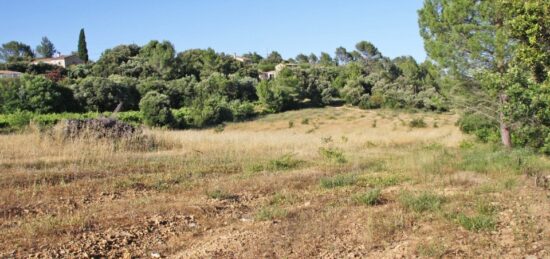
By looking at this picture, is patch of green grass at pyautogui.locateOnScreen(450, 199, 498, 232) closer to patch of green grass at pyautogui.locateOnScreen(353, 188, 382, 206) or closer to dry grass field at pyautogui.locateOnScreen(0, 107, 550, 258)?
dry grass field at pyautogui.locateOnScreen(0, 107, 550, 258)

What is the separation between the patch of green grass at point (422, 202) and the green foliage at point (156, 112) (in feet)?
110

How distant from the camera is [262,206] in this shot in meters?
6.86

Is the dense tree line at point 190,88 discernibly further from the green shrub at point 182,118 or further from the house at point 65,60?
the house at point 65,60

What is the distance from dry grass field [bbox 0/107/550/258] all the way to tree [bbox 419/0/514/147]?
388 cm

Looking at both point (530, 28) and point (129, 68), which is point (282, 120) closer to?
point (129, 68)

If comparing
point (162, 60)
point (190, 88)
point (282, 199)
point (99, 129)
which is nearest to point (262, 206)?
point (282, 199)

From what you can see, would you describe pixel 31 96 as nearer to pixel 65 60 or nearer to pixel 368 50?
pixel 65 60

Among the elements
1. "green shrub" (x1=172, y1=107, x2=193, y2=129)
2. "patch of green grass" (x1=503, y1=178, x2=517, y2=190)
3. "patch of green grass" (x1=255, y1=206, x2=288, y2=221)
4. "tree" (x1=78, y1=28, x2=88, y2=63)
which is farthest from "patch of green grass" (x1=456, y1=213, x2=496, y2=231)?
"tree" (x1=78, y1=28, x2=88, y2=63)

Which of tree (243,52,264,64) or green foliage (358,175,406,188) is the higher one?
tree (243,52,264,64)

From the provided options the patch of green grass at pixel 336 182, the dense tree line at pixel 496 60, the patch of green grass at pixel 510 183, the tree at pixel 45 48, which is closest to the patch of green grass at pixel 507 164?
the dense tree line at pixel 496 60

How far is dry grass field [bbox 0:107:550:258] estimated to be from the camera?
4.87 metres

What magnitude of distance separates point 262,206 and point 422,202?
2201 millimetres

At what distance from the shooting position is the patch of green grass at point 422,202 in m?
6.33

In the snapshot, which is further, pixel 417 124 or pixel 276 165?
pixel 417 124
